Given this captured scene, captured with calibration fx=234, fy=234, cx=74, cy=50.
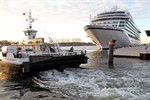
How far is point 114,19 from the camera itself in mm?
76562

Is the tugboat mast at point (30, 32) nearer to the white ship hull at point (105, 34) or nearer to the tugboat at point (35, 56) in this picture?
the tugboat at point (35, 56)

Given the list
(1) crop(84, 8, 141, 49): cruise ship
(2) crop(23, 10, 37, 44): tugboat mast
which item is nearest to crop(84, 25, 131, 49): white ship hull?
(1) crop(84, 8, 141, 49): cruise ship

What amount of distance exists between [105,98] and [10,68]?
11.6 metres

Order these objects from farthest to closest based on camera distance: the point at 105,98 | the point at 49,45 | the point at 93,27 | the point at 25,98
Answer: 1. the point at 93,27
2. the point at 49,45
3. the point at 25,98
4. the point at 105,98

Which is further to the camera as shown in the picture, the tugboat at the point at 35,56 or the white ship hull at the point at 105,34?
the white ship hull at the point at 105,34

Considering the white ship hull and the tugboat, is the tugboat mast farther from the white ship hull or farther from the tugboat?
the white ship hull

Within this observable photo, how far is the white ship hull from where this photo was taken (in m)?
66.7

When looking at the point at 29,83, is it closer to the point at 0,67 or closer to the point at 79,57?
the point at 0,67

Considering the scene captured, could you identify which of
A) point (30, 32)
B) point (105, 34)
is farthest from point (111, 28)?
point (30, 32)

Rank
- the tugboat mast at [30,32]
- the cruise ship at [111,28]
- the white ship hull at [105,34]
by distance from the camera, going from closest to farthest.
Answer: the tugboat mast at [30,32]
the white ship hull at [105,34]
the cruise ship at [111,28]

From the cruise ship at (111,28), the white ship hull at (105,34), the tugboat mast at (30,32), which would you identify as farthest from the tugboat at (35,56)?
the cruise ship at (111,28)

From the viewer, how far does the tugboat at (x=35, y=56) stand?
70.0ft

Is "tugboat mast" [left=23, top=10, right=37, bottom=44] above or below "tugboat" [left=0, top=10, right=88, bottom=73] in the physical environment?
above

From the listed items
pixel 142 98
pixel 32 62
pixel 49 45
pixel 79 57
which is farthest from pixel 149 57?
pixel 142 98
